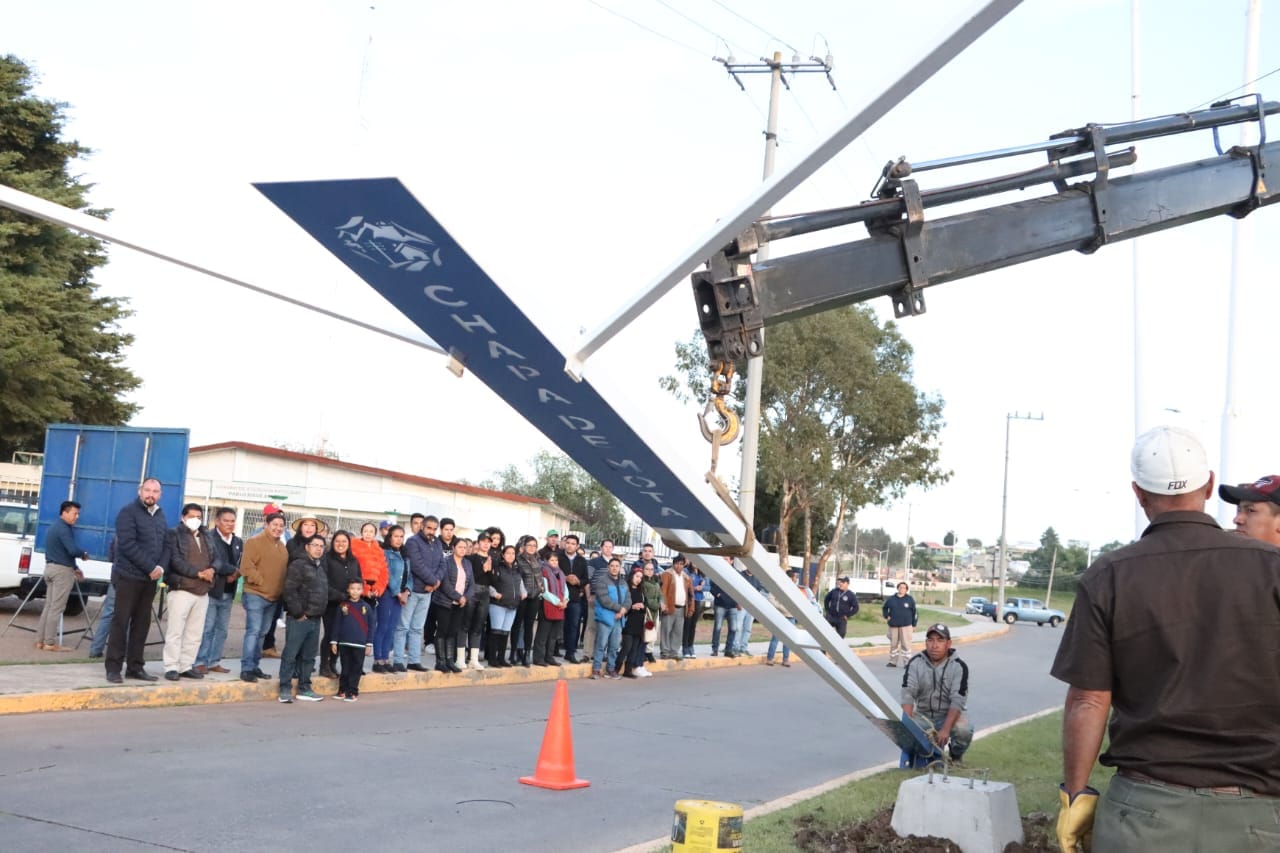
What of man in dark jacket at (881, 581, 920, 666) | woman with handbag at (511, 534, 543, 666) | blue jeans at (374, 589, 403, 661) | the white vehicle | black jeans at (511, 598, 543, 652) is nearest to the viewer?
blue jeans at (374, 589, 403, 661)

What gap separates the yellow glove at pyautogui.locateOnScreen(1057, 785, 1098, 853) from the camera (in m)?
3.56

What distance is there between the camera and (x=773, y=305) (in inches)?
235

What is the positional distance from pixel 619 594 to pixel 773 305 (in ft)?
44.9

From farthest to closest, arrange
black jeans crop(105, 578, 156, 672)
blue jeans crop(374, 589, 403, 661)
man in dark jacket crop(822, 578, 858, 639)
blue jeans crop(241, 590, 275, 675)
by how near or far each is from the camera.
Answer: man in dark jacket crop(822, 578, 858, 639), blue jeans crop(374, 589, 403, 661), blue jeans crop(241, 590, 275, 675), black jeans crop(105, 578, 156, 672)

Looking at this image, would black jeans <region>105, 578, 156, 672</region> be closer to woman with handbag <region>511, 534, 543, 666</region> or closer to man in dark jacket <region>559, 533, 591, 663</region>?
woman with handbag <region>511, 534, 543, 666</region>

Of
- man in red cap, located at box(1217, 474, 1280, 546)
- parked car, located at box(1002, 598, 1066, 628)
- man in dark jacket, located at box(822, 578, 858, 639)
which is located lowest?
parked car, located at box(1002, 598, 1066, 628)

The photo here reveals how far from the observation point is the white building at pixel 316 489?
34.3 meters

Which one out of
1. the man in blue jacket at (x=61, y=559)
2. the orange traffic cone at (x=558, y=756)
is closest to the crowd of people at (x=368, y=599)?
the man in blue jacket at (x=61, y=559)

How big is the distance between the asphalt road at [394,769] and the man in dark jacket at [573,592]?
343 centimetres

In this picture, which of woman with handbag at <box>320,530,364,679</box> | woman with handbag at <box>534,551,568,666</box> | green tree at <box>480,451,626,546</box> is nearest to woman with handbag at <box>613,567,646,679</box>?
woman with handbag at <box>534,551,568,666</box>

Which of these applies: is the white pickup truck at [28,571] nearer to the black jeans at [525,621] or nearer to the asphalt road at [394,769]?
the black jeans at [525,621]

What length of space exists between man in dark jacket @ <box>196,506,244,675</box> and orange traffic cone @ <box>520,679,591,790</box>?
558 cm

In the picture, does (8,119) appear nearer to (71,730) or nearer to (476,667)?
(476,667)

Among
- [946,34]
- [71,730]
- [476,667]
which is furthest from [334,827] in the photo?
[476,667]
